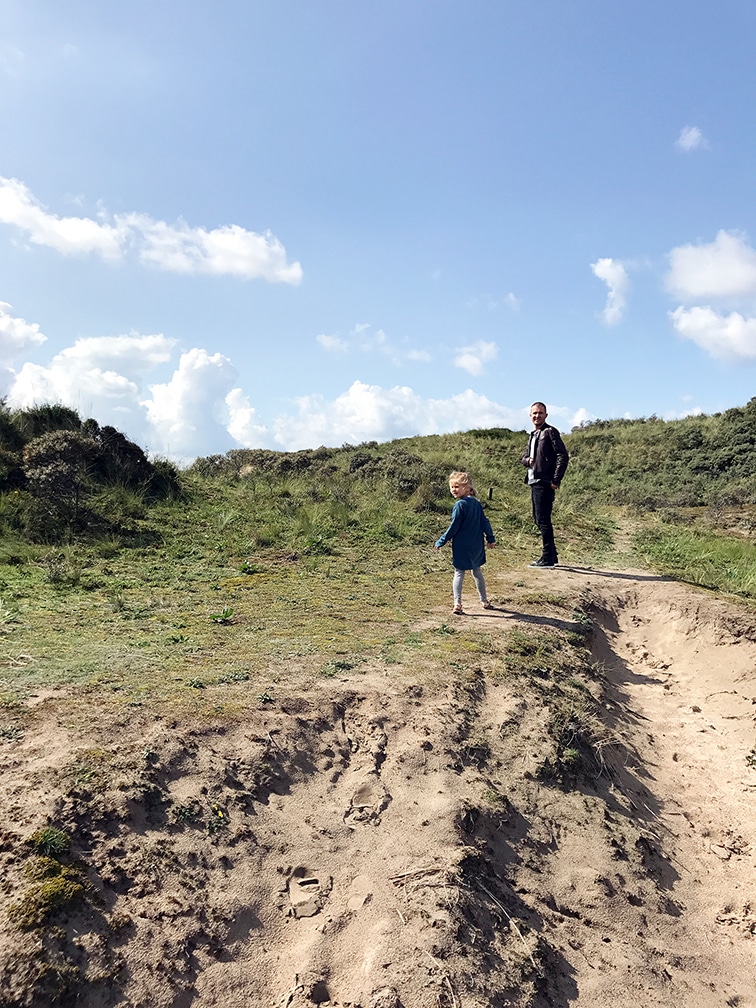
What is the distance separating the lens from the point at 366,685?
209 inches

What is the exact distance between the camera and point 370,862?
3.71 m

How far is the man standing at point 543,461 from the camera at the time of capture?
9.50 meters

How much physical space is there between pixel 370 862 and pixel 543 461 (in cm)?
696

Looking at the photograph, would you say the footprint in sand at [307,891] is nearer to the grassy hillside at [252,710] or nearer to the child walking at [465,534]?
the grassy hillside at [252,710]

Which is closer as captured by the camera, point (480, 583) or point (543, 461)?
point (480, 583)

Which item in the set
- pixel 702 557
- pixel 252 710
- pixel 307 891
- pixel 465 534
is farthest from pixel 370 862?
pixel 702 557

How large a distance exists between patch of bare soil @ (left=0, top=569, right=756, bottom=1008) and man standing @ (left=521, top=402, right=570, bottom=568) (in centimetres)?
457

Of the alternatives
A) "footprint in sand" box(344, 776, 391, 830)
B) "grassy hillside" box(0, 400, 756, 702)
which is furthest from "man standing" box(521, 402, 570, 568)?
"footprint in sand" box(344, 776, 391, 830)

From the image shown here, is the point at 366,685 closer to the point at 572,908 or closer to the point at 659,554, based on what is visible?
the point at 572,908

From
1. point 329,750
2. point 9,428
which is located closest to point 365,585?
point 329,750

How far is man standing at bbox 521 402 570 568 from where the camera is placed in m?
9.50

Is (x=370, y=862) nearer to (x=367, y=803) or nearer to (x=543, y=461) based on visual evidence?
(x=367, y=803)

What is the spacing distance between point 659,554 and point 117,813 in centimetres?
1096

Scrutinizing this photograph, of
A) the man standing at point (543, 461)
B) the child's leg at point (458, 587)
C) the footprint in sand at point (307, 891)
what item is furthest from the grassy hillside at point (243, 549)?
the footprint in sand at point (307, 891)
